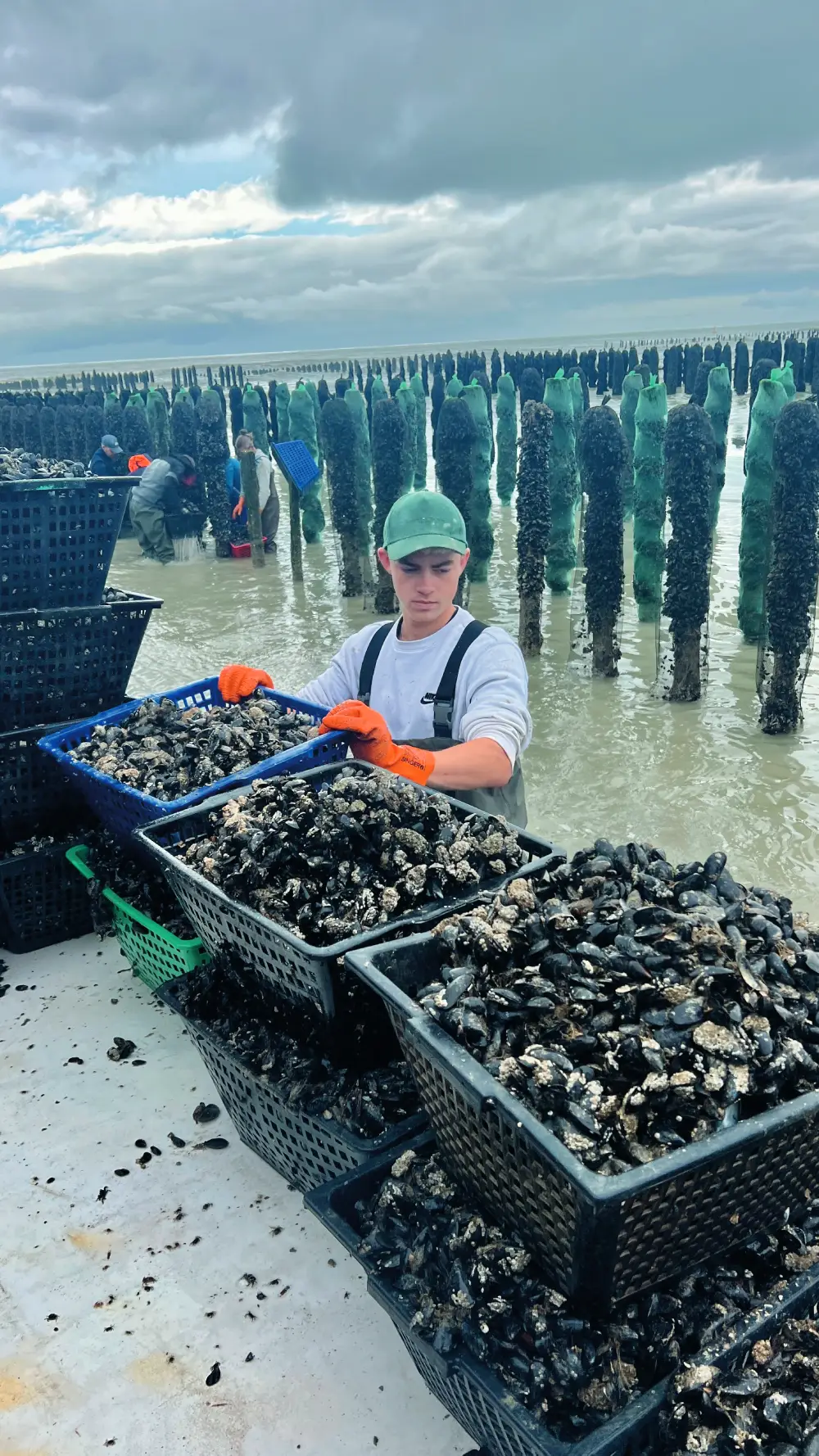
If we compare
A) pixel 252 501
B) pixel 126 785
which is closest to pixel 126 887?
pixel 126 785

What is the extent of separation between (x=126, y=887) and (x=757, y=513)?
28.1ft

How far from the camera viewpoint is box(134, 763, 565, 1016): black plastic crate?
7.98 feet

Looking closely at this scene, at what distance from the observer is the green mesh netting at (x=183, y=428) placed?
19516 millimetres

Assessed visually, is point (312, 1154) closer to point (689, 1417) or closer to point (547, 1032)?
point (547, 1032)

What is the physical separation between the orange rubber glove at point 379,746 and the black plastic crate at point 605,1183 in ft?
5.14

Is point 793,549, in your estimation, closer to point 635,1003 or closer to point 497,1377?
point 635,1003

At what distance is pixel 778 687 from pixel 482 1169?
670 centimetres

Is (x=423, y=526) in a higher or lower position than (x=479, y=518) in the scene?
higher

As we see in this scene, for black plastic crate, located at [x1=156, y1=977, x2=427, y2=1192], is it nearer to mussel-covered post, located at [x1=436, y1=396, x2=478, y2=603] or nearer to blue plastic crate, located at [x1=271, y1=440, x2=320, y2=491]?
mussel-covered post, located at [x1=436, y1=396, x2=478, y2=603]

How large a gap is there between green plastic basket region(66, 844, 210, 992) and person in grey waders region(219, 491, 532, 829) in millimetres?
1024

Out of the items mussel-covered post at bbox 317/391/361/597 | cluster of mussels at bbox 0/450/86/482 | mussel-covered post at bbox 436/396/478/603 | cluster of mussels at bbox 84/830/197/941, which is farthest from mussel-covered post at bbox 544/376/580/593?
cluster of mussels at bbox 84/830/197/941

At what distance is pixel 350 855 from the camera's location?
281 cm

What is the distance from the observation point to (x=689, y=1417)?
171 centimetres

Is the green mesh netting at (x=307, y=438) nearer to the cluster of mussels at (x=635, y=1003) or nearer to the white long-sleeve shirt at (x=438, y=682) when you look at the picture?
the white long-sleeve shirt at (x=438, y=682)
